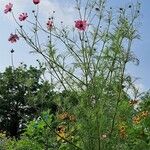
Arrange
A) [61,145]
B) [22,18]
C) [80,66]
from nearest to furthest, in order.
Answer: [80,66], [22,18], [61,145]

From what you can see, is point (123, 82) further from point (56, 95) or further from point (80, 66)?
point (56, 95)

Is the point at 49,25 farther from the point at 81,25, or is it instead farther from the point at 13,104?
the point at 13,104

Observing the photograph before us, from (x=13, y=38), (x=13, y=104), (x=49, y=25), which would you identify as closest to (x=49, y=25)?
(x=49, y=25)

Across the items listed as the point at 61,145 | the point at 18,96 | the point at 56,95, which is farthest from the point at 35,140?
the point at 18,96

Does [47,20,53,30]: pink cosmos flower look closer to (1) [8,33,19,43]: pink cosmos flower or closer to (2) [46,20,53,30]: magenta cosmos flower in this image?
(2) [46,20,53,30]: magenta cosmos flower

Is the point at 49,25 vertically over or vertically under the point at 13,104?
under

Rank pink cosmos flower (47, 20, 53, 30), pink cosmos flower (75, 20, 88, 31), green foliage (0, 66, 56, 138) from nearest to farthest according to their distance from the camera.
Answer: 1. pink cosmos flower (75, 20, 88, 31)
2. pink cosmos flower (47, 20, 53, 30)
3. green foliage (0, 66, 56, 138)

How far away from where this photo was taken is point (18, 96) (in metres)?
50.8

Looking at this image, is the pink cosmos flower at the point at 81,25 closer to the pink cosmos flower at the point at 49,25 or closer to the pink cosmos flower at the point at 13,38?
the pink cosmos flower at the point at 49,25

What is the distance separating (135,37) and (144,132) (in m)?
1.34

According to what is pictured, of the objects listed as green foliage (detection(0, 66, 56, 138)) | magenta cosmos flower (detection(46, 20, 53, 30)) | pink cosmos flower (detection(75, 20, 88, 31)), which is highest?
green foliage (detection(0, 66, 56, 138))

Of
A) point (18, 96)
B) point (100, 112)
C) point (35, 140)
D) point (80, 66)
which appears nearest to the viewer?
point (100, 112)

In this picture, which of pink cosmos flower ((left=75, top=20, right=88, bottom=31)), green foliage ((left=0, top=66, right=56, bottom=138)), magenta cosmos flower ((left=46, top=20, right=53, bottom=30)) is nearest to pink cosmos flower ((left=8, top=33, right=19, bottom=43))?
magenta cosmos flower ((left=46, top=20, right=53, bottom=30))

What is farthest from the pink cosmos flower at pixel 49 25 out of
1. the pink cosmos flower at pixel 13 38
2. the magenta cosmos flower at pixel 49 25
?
the pink cosmos flower at pixel 13 38
